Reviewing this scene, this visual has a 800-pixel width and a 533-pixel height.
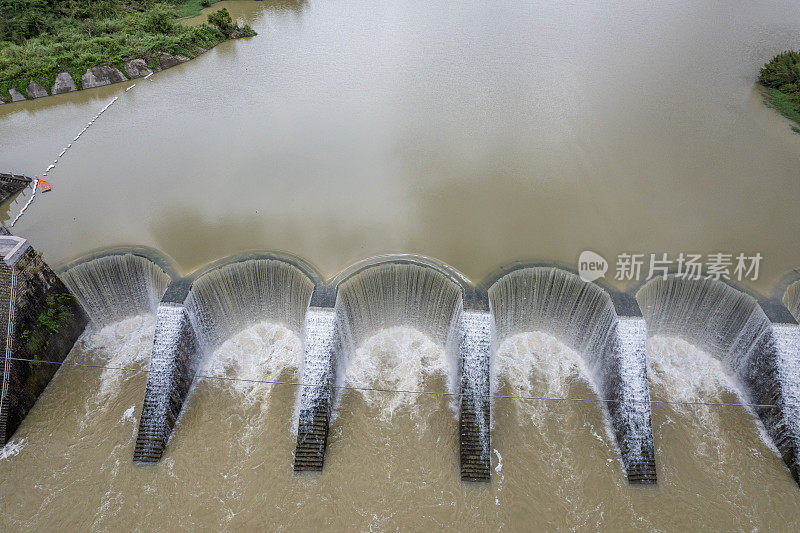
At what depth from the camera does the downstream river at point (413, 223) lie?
8.28 metres

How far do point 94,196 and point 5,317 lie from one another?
Result: 489 centimetres

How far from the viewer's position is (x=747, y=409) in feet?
30.5

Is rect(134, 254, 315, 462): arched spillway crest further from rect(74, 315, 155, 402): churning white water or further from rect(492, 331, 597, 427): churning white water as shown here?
rect(492, 331, 597, 427): churning white water

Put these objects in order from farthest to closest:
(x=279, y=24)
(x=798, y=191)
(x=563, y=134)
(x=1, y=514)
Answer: (x=279, y=24)
(x=563, y=134)
(x=798, y=191)
(x=1, y=514)

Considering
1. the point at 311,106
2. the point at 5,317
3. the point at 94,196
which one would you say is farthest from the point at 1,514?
the point at 311,106

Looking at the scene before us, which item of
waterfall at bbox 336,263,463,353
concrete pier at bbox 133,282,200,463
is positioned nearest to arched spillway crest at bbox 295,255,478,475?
waterfall at bbox 336,263,463,353

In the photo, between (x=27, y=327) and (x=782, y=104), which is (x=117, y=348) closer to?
(x=27, y=327)

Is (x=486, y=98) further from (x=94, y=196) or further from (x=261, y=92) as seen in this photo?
(x=94, y=196)

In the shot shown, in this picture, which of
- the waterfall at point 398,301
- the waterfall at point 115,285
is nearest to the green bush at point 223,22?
the waterfall at point 115,285

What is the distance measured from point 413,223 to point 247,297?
170 inches

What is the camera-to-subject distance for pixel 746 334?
9445 millimetres

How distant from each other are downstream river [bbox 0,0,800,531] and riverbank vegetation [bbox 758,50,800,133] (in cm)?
56

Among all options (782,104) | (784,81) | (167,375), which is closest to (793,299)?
(782,104)

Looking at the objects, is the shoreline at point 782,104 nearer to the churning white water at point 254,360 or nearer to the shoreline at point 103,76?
the churning white water at point 254,360
